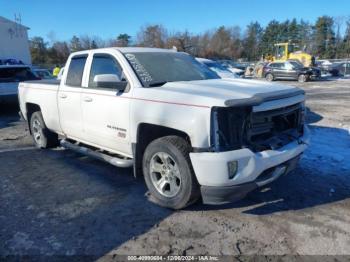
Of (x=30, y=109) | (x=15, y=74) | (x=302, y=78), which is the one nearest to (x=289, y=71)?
(x=302, y=78)

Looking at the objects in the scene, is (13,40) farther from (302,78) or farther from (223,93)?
Answer: (223,93)

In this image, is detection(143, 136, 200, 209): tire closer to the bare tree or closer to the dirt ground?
the dirt ground

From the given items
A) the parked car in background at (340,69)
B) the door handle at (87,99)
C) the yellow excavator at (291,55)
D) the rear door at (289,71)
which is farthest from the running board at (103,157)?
the parked car in background at (340,69)

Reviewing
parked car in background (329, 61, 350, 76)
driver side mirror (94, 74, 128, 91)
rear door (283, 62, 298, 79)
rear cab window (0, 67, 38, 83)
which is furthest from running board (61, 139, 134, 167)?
parked car in background (329, 61, 350, 76)

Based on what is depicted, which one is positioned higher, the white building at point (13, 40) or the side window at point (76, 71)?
the white building at point (13, 40)

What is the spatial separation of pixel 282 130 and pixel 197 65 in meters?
1.88

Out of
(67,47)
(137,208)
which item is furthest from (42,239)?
(67,47)

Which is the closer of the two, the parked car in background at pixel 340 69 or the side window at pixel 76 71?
the side window at pixel 76 71

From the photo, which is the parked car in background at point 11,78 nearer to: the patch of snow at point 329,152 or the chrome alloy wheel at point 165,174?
the chrome alloy wheel at point 165,174

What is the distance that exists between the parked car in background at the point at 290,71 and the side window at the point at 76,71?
73.1 feet

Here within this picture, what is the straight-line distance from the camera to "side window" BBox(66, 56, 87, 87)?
526cm

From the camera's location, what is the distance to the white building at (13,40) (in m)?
30.2

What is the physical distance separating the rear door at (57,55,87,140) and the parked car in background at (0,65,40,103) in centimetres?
617

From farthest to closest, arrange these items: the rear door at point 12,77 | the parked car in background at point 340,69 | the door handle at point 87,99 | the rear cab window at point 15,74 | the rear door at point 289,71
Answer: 1. the parked car in background at point 340,69
2. the rear door at point 289,71
3. the rear cab window at point 15,74
4. the rear door at point 12,77
5. the door handle at point 87,99
